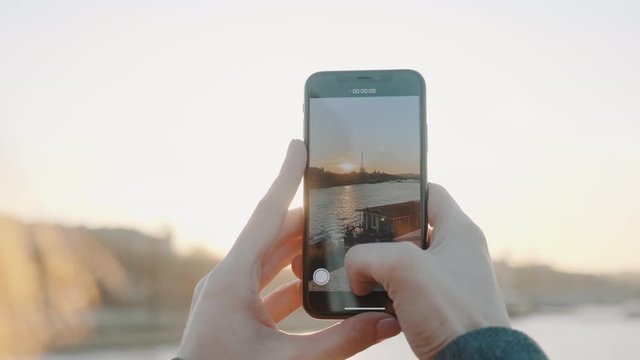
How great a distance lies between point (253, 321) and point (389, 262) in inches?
15.1

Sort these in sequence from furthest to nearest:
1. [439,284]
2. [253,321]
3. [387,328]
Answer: [387,328], [253,321], [439,284]

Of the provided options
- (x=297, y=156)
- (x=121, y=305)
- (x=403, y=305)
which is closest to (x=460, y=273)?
(x=403, y=305)

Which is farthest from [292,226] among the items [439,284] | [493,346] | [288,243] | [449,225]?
[493,346]

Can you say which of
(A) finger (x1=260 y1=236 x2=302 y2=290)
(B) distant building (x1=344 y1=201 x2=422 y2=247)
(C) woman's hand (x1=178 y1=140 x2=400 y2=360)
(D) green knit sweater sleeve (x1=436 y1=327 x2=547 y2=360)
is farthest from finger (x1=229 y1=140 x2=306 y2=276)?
(D) green knit sweater sleeve (x1=436 y1=327 x2=547 y2=360)

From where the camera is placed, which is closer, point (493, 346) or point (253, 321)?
point (493, 346)

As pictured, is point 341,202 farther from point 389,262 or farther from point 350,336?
point 389,262

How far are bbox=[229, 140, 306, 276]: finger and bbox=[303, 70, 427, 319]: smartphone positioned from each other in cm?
25

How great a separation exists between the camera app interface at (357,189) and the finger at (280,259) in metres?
0.05

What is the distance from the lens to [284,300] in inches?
85.4

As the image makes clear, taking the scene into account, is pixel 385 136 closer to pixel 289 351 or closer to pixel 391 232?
pixel 391 232

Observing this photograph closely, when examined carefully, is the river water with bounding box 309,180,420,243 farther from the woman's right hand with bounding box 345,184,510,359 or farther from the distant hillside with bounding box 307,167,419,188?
the woman's right hand with bounding box 345,184,510,359

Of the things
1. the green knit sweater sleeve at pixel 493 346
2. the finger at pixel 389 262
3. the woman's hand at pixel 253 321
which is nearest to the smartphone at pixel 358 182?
the woman's hand at pixel 253 321

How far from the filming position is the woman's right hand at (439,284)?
157 cm

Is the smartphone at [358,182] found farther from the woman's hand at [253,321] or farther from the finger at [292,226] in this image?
the woman's hand at [253,321]
